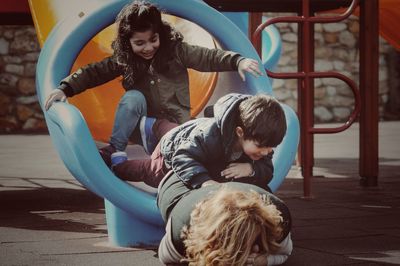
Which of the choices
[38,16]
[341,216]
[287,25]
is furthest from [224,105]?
[287,25]

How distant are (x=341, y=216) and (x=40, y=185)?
8.49ft

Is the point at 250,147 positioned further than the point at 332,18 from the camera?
No

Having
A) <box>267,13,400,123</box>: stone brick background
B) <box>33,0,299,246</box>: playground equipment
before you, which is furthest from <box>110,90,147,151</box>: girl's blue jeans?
<box>267,13,400,123</box>: stone brick background

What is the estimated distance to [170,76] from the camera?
3965 millimetres

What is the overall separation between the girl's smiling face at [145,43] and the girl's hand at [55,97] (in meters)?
0.37

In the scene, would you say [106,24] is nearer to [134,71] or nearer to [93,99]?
[134,71]

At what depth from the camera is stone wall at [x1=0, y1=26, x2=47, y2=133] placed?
1338 centimetres

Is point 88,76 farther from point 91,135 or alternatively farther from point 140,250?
point 140,250

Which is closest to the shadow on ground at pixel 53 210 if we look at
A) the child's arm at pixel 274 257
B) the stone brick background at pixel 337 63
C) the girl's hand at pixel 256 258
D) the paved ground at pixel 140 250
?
the paved ground at pixel 140 250

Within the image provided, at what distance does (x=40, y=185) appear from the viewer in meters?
6.41

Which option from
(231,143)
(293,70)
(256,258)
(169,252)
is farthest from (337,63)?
(256,258)

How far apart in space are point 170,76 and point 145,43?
0.20 m

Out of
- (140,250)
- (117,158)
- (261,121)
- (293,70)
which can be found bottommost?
(293,70)

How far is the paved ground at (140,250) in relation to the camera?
11.5 ft
